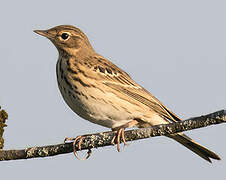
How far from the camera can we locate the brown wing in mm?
8484

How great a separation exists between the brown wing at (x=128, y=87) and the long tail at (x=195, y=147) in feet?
1.17

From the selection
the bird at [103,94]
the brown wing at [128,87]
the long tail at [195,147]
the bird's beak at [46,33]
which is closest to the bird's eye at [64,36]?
the bird at [103,94]

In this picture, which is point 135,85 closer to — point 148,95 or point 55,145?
point 148,95

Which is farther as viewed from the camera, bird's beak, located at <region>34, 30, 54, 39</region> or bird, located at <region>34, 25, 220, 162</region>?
bird's beak, located at <region>34, 30, 54, 39</region>

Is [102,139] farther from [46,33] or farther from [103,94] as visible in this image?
[46,33]

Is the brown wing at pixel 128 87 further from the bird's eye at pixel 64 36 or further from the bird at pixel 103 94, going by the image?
the bird's eye at pixel 64 36

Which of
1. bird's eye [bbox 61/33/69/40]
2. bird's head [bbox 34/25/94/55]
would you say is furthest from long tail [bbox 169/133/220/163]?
bird's eye [bbox 61/33/69/40]

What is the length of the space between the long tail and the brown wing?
1.17ft

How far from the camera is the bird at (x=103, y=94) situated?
8023 mm

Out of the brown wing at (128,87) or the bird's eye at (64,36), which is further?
the bird's eye at (64,36)

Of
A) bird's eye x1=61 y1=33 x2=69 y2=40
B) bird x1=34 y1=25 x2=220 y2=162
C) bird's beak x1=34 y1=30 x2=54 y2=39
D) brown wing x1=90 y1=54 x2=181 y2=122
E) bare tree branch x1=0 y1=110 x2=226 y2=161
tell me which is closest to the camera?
bare tree branch x1=0 y1=110 x2=226 y2=161

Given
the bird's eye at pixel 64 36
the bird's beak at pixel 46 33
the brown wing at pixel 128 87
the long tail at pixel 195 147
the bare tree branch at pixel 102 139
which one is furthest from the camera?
the bird's eye at pixel 64 36

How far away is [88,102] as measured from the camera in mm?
7949

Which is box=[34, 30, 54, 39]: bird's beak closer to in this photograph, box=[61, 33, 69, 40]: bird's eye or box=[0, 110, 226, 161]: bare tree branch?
box=[61, 33, 69, 40]: bird's eye
